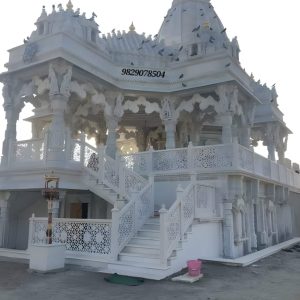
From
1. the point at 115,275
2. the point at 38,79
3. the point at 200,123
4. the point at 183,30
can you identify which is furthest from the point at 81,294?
the point at 183,30

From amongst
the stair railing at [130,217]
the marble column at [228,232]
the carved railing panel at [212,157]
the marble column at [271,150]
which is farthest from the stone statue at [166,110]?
the marble column at [271,150]

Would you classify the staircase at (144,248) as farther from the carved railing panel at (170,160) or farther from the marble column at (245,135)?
the marble column at (245,135)

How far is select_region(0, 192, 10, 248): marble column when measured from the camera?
545 inches

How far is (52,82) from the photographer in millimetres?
13312

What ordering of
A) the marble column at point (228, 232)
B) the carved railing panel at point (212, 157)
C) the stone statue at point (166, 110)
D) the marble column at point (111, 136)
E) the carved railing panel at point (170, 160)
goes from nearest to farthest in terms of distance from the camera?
the marble column at point (228, 232)
the carved railing panel at point (212, 157)
the carved railing panel at point (170, 160)
the marble column at point (111, 136)
the stone statue at point (166, 110)

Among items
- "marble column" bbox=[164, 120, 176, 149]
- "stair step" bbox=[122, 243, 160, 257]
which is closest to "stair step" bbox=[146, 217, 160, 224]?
"stair step" bbox=[122, 243, 160, 257]

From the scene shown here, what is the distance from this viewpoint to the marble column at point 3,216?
13.8 metres

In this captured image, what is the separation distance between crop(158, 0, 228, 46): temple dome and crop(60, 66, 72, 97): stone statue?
820 centimetres

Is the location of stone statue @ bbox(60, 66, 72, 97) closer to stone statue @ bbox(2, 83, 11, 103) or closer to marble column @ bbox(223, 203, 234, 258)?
stone statue @ bbox(2, 83, 11, 103)

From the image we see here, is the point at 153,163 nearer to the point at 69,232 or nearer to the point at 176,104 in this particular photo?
the point at 176,104

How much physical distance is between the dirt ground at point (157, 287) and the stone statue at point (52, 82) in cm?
638

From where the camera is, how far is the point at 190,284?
8.41 m

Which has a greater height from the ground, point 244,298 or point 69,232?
point 69,232

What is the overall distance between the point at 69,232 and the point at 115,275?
2.68m
